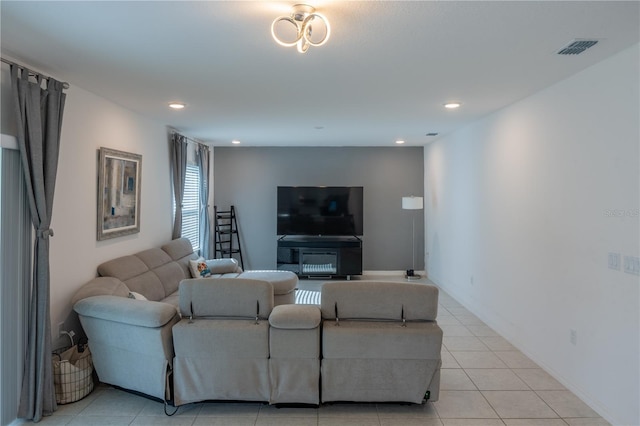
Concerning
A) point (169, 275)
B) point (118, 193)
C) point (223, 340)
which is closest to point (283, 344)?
point (223, 340)

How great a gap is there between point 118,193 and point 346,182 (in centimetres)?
464

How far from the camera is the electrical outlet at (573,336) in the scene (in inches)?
129

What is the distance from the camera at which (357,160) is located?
26.5ft

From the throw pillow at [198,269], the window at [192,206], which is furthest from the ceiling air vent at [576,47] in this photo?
the window at [192,206]

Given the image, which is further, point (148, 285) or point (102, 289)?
point (148, 285)

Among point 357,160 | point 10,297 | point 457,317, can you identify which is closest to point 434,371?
point 457,317

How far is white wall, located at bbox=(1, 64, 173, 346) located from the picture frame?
0.25 feet

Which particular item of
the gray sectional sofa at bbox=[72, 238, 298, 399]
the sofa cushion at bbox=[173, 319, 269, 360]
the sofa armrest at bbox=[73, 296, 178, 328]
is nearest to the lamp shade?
the gray sectional sofa at bbox=[72, 238, 298, 399]

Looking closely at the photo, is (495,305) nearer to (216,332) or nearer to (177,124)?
(216,332)

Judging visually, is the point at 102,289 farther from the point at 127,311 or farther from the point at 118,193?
the point at 118,193

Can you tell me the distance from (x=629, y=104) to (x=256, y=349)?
3120 mm

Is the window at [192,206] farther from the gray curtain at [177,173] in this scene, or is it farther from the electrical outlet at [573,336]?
the electrical outlet at [573,336]

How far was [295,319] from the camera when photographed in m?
2.89

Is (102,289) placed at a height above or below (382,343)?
above
